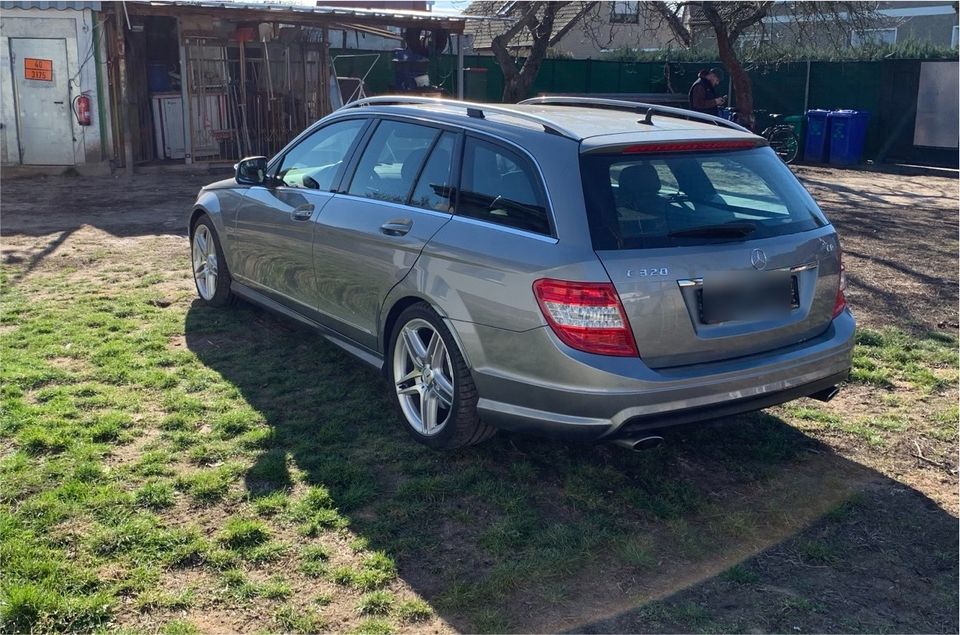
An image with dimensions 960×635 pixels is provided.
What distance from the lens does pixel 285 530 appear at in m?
4.04

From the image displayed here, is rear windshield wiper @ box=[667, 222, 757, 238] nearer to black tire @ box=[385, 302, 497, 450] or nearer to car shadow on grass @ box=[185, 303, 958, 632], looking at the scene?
car shadow on grass @ box=[185, 303, 958, 632]

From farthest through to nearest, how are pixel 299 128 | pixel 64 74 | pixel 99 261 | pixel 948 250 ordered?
pixel 299 128
pixel 64 74
pixel 948 250
pixel 99 261

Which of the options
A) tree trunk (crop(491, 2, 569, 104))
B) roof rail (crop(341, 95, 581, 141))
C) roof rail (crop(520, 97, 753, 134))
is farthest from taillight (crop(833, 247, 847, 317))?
tree trunk (crop(491, 2, 569, 104))

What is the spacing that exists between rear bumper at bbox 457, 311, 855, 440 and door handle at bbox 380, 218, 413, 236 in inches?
29.7

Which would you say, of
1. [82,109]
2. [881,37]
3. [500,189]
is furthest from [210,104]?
[881,37]

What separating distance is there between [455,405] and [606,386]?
0.86 metres

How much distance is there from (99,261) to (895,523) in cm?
768

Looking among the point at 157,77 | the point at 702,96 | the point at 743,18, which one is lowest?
the point at 702,96

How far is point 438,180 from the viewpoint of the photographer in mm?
4969

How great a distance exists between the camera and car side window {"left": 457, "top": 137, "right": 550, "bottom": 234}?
435 cm

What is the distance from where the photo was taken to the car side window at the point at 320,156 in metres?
5.86

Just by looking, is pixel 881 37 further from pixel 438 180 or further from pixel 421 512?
pixel 421 512

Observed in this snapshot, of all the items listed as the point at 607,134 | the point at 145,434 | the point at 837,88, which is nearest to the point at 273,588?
the point at 145,434

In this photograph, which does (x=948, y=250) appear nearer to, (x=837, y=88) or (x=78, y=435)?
(x=78, y=435)
